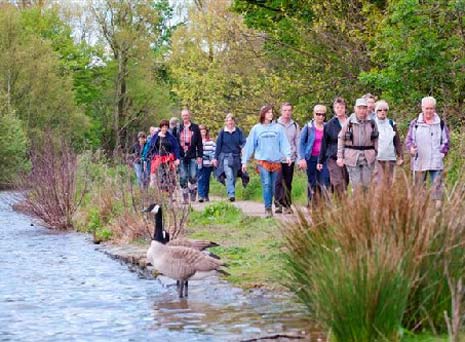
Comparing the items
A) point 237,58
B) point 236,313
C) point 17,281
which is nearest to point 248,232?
point 17,281

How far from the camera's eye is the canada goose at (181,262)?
482 inches

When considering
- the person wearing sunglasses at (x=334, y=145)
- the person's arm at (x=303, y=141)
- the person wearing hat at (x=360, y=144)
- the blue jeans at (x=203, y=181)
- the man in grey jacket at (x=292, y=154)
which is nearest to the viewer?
the person wearing hat at (x=360, y=144)

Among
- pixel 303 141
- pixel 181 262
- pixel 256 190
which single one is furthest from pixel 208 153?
pixel 181 262

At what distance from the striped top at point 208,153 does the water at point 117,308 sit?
30.8 ft

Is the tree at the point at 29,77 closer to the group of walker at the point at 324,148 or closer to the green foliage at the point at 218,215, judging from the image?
the group of walker at the point at 324,148

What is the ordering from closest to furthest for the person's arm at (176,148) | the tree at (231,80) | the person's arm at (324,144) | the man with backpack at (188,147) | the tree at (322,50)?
the person's arm at (324,144) → the person's arm at (176,148) → the man with backpack at (188,147) → the tree at (322,50) → the tree at (231,80)

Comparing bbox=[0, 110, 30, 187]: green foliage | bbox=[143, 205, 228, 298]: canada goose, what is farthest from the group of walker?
bbox=[0, 110, 30, 187]: green foliage

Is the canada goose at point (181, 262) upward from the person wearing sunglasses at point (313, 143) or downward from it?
downward

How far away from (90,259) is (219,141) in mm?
7494

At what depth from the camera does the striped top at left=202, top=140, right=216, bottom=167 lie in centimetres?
2592

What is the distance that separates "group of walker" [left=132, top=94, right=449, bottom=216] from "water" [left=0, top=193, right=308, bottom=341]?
1592 mm

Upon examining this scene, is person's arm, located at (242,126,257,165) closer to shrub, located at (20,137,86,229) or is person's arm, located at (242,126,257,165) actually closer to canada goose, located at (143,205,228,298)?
shrub, located at (20,137,86,229)

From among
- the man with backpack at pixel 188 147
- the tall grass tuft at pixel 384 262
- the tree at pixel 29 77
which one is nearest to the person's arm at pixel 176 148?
the man with backpack at pixel 188 147

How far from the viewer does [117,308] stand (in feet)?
39.3
